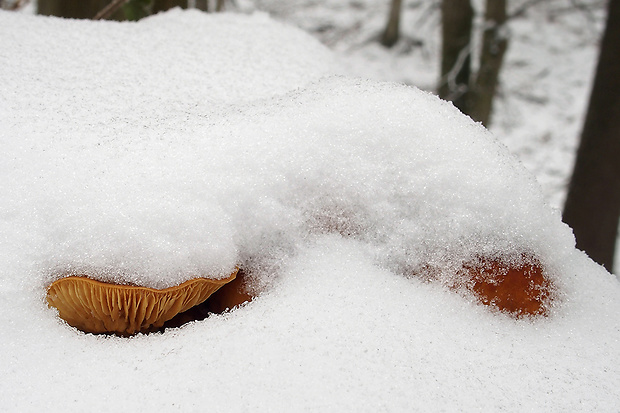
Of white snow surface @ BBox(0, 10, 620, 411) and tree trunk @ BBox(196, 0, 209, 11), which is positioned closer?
white snow surface @ BBox(0, 10, 620, 411)

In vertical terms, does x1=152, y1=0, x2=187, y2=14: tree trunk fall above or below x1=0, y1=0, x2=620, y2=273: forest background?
above

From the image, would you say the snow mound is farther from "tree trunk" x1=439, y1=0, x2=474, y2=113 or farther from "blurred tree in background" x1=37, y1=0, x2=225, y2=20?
"tree trunk" x1=439, y1=0, x2=474, y2=113

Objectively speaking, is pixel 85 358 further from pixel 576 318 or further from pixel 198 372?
pixel 576 318

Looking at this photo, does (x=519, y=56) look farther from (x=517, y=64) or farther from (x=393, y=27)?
(x=393, y=27)

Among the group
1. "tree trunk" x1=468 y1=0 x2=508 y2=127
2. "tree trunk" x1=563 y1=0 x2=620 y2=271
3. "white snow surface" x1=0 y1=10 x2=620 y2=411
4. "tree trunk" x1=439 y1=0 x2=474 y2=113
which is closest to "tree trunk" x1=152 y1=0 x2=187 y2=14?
"white snow surface" x1=0 y1=10 x2=620 y2=411

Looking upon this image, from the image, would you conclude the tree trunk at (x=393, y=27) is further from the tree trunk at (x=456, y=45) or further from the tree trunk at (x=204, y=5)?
the tree trunk at (x=204, y=5)

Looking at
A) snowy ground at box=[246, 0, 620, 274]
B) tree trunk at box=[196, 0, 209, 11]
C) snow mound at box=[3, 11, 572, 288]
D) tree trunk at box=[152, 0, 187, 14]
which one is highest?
tree trunk at box=[152, 0, 187, 14]
